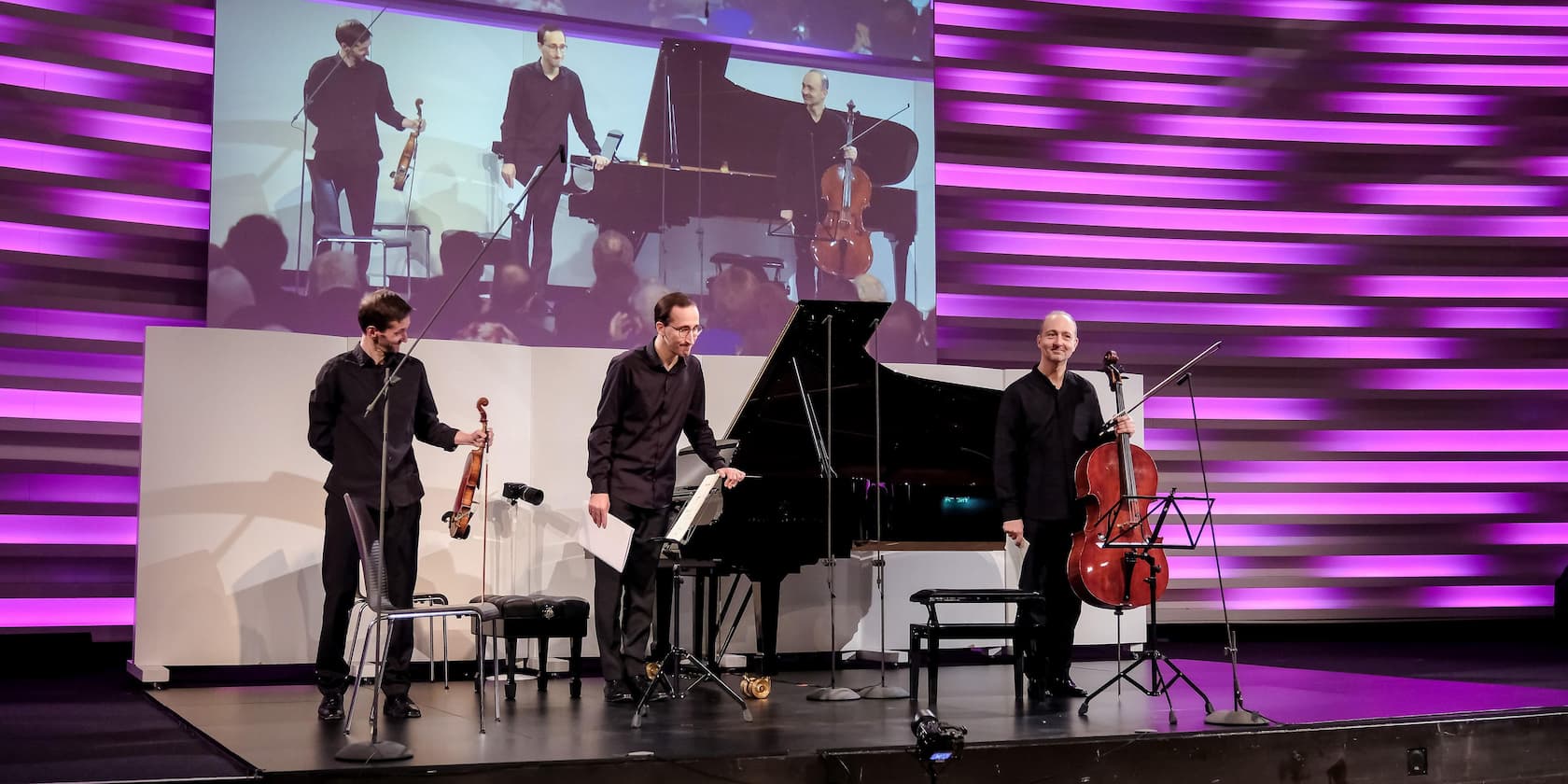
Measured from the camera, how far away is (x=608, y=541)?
472cm

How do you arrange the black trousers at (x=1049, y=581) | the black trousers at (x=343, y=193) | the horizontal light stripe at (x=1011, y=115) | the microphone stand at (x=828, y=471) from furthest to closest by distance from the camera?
the horizontal light stripe at (x=1011, y=115) < the black trousers at (x=343, y=193) < the black trousers at (x=1049, y=581) < the microphone stand at (x=828, y=471)

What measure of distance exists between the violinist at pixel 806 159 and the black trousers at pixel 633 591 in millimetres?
3672

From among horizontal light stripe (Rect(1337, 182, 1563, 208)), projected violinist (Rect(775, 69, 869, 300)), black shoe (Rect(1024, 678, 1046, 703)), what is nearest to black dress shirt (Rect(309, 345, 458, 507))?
black shoe (Rect(1024, 678, 1046, 703))

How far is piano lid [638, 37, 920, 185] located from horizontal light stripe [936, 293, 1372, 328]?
172 centimetres

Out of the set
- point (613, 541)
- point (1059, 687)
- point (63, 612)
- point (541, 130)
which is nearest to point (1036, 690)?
point (1059, 687)

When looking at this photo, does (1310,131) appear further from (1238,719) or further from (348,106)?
(348,106)

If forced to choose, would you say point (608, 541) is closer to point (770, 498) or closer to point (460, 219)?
point (770, 498)

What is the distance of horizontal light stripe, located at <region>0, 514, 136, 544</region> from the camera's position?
22.7 ft

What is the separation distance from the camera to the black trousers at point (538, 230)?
305 inches

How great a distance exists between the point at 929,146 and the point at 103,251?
4984mm

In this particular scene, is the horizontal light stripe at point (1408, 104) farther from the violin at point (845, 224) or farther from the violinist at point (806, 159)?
the violinist at point (806, 159)

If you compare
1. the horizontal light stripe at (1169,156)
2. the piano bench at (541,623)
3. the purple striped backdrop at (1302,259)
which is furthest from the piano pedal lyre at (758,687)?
the horizontal light stripe at (1169,156)

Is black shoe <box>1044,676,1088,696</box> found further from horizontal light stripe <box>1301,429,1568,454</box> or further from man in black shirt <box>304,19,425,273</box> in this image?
man in black shirt <box>304,19,425,273</box>

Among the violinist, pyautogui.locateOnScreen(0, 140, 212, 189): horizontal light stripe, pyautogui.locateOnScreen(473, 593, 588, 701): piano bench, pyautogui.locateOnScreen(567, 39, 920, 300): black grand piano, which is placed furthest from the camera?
the violinist
